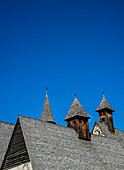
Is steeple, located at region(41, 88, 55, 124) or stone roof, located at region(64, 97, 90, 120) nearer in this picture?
stone roof, located at region(64, 97, 90, 120)

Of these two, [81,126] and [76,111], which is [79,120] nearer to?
[81,126]

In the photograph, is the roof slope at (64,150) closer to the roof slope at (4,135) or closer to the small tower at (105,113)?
the roof slope at (4,135)

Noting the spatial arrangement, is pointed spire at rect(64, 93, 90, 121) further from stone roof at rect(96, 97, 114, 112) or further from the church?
stone roof at rect(96, 97, 114, 112)

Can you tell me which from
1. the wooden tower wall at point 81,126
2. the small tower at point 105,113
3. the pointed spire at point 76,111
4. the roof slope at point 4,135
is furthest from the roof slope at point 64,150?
the small tower at point 105,113

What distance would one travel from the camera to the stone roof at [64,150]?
2186 centimetres

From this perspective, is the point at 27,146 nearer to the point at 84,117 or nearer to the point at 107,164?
the point at 107,164

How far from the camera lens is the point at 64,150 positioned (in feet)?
80.2

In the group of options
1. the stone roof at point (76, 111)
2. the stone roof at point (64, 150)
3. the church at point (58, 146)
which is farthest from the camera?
the stone roof at point (76, 111)

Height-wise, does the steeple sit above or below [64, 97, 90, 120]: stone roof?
above

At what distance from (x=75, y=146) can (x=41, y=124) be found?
13.7 ft

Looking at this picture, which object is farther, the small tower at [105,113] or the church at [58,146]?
the small tower at [105,113]

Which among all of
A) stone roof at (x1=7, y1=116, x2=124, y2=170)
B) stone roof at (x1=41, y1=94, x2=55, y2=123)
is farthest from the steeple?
stone roof at (x1=7, y1=116, x2=124, y2=170)

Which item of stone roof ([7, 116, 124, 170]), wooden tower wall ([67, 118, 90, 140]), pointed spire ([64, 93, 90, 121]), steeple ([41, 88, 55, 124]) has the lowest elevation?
stone roof ([7, 116, 124, 170])

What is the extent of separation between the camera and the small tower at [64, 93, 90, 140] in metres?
30.5
